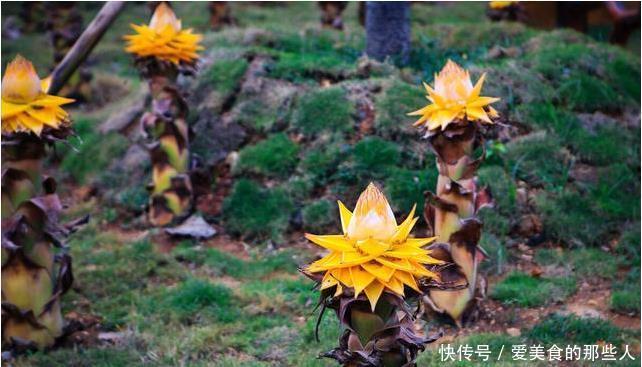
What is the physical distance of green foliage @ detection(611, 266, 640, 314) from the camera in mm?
4457

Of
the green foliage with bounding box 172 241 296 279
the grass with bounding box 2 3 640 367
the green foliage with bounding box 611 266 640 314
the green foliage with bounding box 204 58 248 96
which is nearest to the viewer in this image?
the grass with bounding box 2 3 640 367

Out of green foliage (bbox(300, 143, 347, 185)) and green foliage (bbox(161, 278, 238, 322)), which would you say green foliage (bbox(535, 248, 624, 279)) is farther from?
green foliage (bbox(161, 278, 238, 322))

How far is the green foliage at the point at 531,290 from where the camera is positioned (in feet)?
14.9

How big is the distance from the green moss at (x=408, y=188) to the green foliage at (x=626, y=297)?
135 cm

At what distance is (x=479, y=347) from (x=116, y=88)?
746cm

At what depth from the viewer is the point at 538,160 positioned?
5848mm

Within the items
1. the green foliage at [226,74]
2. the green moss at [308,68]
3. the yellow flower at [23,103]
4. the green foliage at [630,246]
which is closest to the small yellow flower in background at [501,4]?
the green moss at [308,68]

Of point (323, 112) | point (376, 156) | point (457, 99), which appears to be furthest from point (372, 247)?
point (323, 112)

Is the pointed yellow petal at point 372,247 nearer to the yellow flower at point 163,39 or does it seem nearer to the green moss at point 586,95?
the yellow flower at point 163,39

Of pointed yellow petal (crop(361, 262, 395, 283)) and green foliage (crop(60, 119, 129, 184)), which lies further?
green foliage (crop(60, 119, 129, 184))

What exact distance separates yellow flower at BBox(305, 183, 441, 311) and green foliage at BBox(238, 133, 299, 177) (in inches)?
142

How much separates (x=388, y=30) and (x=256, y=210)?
7.28ft

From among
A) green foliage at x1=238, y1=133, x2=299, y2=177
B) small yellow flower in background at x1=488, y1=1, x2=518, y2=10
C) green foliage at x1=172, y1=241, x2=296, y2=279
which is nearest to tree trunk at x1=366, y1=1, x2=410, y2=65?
green foliage at x1=238, y1=133, x2=299, y2=177

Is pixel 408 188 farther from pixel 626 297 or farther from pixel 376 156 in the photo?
pixel 626 297
